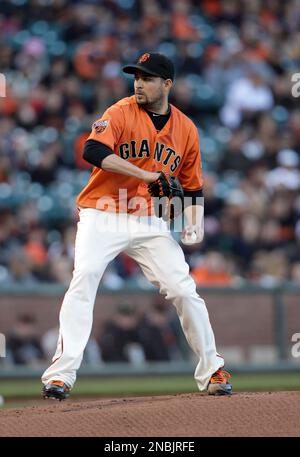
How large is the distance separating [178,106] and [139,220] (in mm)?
8323

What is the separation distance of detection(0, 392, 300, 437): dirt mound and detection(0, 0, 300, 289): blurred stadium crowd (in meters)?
5.88

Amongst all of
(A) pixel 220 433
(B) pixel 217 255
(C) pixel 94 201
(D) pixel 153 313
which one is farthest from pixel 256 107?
(A) pixel 220 433

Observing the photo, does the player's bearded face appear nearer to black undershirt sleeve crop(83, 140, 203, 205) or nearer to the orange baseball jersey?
the orange baseball jersey

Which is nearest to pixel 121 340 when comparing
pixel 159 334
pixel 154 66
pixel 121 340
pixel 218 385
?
pixel 121 340

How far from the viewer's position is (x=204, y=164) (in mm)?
14180

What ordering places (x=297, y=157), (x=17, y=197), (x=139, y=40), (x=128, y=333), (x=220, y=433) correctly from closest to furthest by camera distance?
(x=220, y=433)
(x=128, y=333)
(x=17, y=197)
(x=297, y=157)
(x=139, y=40)

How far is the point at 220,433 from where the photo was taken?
18.5 ft

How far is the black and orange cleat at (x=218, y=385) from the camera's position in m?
6.50

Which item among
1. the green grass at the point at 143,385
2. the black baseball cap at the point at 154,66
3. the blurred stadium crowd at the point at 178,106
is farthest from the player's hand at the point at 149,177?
the blurred stadium crowd at the point at 178,106

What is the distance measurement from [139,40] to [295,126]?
2805mm

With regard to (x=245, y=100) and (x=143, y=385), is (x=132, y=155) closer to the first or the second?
(x=143, y=385)

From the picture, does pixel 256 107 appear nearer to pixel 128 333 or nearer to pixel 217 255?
pixel 217 255

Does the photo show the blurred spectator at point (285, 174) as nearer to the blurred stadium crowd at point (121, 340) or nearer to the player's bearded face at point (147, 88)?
the blurred stadium crowd at point (121, 340)

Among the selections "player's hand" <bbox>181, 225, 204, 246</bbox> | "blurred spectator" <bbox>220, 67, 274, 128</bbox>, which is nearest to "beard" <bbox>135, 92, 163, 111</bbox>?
"player's hand" <bbox>181, 225, 204, 246</bbox>
